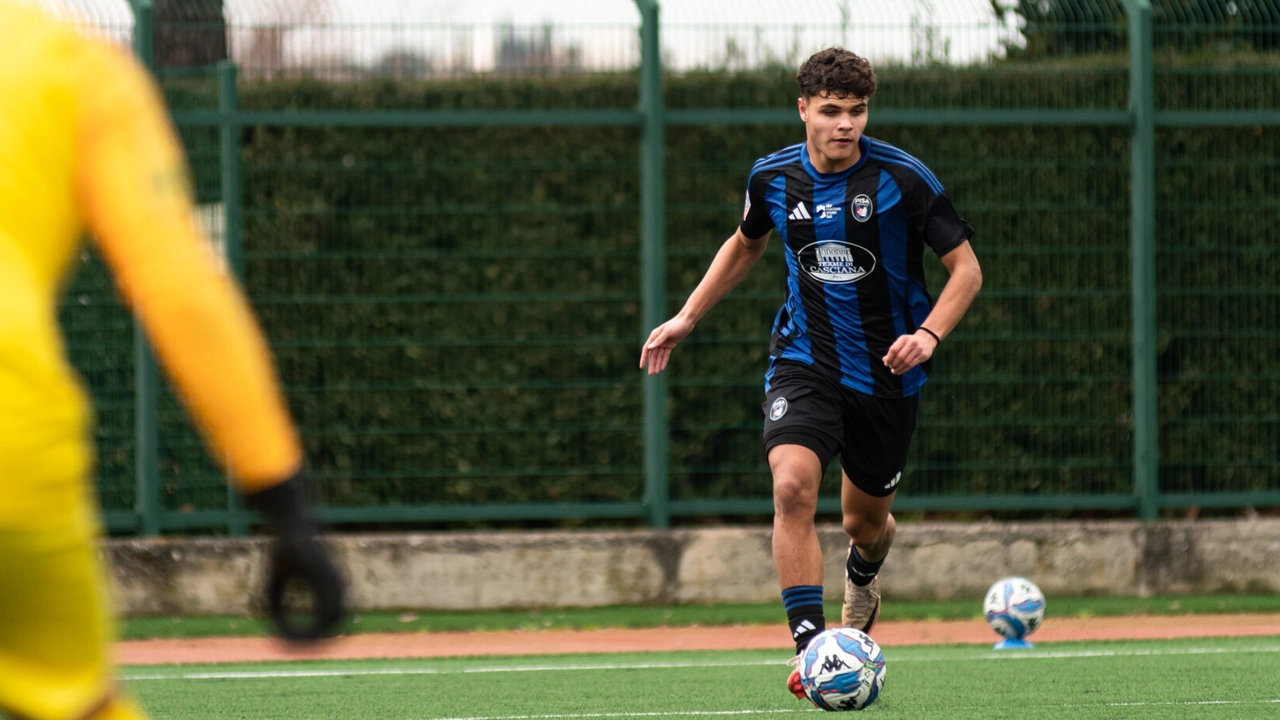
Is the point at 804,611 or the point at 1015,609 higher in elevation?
the point at 804,611

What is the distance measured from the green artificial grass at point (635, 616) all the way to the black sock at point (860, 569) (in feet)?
8.95

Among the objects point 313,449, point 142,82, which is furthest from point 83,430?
point 313,449

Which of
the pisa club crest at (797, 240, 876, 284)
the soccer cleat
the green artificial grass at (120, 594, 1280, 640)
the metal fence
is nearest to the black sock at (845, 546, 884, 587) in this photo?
the soccer cleat

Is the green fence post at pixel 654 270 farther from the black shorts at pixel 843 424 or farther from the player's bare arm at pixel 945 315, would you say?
the player's bare arm at pixel 945 315

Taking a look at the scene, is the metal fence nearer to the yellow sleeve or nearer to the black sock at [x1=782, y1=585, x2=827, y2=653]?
the black sock at [x1=782, y1=585, x2=827, y2=653]

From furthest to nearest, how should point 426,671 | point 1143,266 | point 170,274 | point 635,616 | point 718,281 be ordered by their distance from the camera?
A: point 1143,266, point 635,616, point 426,671, point 718,281, point 170,274

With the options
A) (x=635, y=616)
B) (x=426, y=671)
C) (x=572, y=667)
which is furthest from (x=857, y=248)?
(x=635, y=616)

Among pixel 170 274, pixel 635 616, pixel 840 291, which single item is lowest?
pixel 635 616

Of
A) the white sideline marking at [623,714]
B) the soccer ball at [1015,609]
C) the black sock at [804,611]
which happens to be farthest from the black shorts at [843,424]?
the soccer ball at [1015,609]

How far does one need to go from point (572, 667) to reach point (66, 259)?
19.3ft

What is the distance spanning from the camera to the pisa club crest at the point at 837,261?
6250mm

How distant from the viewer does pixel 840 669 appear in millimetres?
5508

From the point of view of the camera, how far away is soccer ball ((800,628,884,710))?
5.51 metres

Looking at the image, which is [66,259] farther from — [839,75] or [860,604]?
[860,604]
